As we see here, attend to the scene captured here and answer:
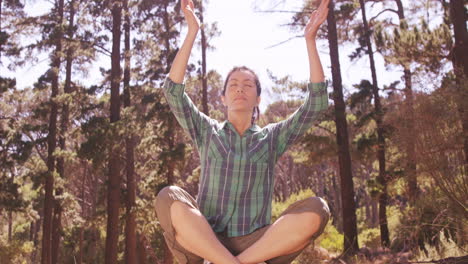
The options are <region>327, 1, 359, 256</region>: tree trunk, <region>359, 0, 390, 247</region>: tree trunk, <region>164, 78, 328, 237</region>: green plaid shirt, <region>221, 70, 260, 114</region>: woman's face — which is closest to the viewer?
<region>164, 78, 328, 237</region>: green plaid shirt

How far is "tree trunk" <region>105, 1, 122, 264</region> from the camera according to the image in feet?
33.9

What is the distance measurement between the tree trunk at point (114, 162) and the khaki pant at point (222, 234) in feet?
26.8

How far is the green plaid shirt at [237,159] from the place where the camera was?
2.11 m

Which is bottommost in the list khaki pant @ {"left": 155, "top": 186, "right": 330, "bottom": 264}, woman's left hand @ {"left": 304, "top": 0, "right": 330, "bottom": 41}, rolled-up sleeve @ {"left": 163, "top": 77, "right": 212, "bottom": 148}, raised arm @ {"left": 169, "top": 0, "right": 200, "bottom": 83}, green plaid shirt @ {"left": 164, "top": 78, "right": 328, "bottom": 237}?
khaki pant @ {"left": 155, "top": 186, "right": 330, "bottom": 264}

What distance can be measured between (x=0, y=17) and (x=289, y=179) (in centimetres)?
1615

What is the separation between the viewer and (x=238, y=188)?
212 centimetres

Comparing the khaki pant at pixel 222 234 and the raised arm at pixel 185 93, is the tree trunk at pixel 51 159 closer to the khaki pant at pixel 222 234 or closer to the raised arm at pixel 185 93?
the raised arm at pixel 185 93

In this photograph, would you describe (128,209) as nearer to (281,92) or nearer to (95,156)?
(95,156)

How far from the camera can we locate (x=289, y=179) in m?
23.8

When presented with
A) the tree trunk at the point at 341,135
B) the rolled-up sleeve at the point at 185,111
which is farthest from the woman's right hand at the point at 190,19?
the tree trunk at the point at 341,135

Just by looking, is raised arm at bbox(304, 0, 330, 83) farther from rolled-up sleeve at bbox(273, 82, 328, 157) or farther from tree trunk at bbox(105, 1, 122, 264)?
tree trunk at bbox(105, 1, 122, 264)

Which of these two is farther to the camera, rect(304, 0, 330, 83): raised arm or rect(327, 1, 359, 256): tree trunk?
rect(327, 1, 359, 256): tree trunk

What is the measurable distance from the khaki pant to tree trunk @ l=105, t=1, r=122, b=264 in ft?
26.8

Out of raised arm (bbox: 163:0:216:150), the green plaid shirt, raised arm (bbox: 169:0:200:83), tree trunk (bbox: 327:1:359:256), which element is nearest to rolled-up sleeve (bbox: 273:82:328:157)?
the green plaid shirt
